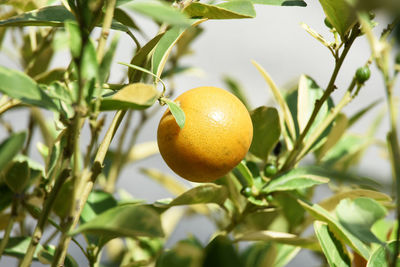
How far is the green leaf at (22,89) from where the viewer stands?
1.63 feet

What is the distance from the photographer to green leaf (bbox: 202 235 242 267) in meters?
0.42

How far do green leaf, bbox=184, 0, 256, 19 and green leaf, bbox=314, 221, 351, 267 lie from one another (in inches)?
14.4

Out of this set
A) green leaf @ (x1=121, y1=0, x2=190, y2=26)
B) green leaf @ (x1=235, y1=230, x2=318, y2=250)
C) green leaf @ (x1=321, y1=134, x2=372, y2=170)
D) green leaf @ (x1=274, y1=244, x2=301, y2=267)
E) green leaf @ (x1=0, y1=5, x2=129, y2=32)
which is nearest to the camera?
green leaf @ (x1=121, y1=0, x2=190, y2=26)

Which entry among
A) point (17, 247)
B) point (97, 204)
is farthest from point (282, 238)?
point (17, 247)

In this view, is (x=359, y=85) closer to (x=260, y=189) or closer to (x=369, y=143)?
(x=260, y=189)

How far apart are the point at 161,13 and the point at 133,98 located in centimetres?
12

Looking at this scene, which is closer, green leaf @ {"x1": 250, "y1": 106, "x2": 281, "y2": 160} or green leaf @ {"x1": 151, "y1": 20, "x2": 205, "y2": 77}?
green leaf @ {"x1": 151, "y1": 20, "x2": 205, "y2": 77}

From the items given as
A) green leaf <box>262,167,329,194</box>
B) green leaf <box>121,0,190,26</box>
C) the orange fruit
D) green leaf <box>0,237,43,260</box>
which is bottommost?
green leaf <box>0,237,43,260</box>

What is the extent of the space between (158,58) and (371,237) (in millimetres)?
390

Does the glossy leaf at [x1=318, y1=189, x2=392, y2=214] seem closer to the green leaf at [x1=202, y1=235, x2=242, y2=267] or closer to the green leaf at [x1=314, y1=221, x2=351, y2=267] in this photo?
the green leaf at [x1=314, y1=221, x2=351, y2=267]

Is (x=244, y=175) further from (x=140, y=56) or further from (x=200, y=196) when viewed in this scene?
(x=140, y=56)

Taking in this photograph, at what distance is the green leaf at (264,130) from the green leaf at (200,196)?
16cm

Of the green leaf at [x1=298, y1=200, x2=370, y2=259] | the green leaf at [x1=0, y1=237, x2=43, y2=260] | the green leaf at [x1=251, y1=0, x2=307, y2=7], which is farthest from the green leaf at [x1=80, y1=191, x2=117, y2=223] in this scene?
the green leaf at [x1=251, y1=0, x2=307, y2=7]

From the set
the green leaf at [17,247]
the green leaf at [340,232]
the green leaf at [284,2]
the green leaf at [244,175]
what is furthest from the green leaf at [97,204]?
the green leaf at [284,2]
